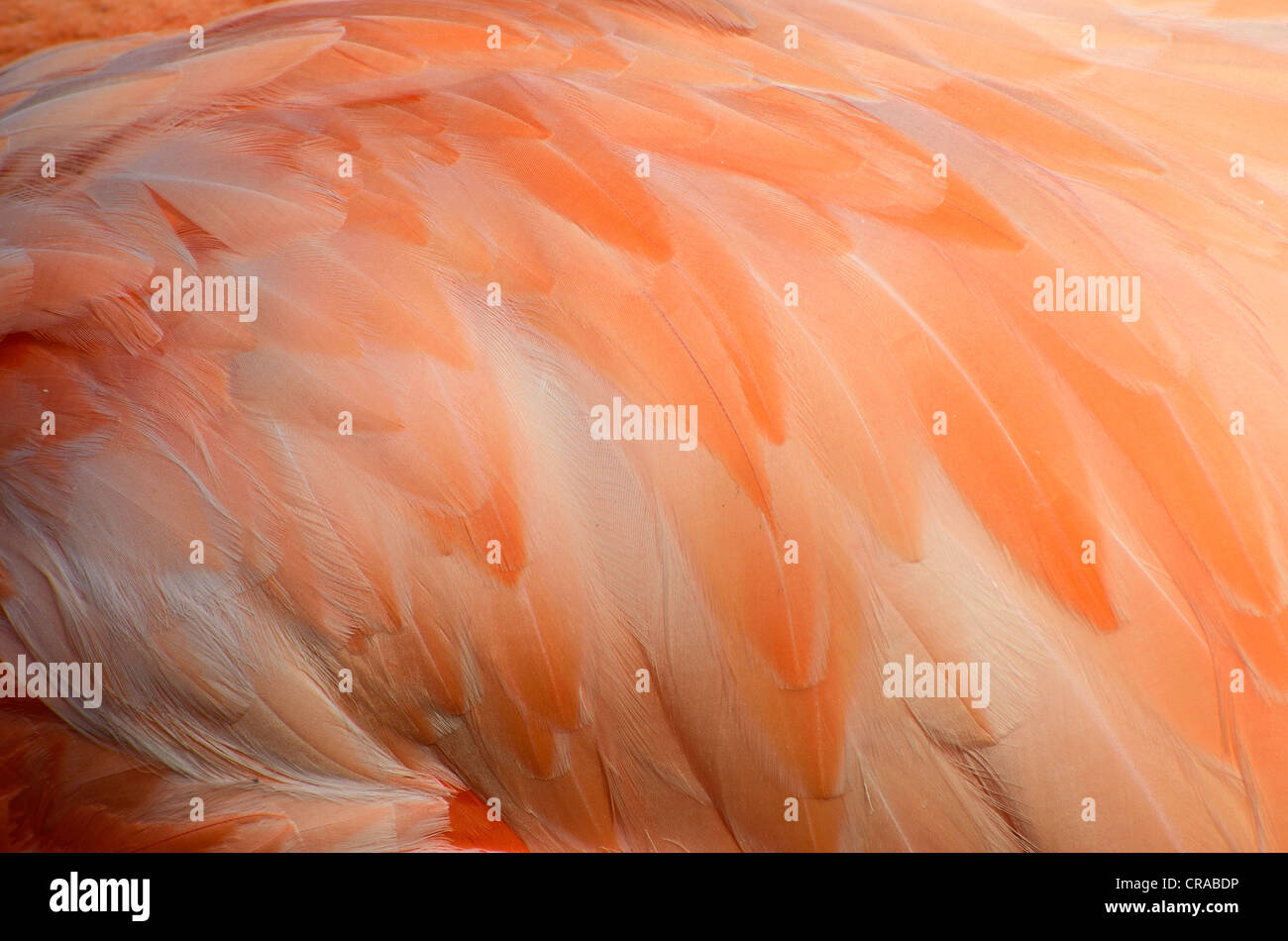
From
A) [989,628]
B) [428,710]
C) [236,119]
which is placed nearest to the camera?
[989,628]

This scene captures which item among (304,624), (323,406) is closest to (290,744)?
(304,624)

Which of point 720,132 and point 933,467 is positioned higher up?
point 720,132

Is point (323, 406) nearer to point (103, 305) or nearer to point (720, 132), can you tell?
point (103, 305)

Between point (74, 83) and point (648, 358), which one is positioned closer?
point (648, 358)

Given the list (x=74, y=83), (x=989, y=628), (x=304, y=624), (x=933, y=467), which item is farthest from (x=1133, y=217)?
(x=74, y=83)

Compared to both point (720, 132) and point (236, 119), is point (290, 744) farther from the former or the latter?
point (720, 132)

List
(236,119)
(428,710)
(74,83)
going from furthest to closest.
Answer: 1. (74,83)
2. (236,119)
3. (428,710)

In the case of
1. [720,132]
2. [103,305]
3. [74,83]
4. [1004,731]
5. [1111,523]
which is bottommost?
[1004,731]
